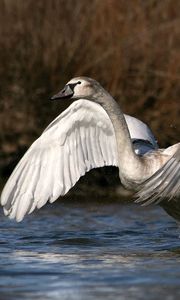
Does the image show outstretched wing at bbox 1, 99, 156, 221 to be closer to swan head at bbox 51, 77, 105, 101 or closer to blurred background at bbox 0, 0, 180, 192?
swan head at bbox 51, 77, 105, 101

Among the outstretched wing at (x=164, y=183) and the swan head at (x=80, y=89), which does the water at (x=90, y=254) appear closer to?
the outstretched wing at (x=164, y=183)

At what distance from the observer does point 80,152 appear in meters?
9.67

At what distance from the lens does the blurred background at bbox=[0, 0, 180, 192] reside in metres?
12.9

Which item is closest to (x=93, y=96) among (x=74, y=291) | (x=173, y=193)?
(x=173, y=193)

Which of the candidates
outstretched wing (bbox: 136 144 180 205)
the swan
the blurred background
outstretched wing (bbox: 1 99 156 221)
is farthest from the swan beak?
the blurred background

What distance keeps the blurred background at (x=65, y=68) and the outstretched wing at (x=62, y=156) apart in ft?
9.91

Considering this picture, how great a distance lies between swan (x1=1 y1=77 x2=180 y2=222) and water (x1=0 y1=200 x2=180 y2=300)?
1.44ft

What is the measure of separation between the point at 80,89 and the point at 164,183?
0.99 m

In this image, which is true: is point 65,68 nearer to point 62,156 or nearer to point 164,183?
point 62,156

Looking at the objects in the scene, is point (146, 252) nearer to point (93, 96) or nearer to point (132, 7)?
point (93, 96)

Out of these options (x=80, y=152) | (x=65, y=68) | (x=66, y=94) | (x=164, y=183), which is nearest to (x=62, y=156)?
(x=80, y=152)

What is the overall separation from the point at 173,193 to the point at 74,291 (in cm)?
174

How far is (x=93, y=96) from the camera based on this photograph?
861cm

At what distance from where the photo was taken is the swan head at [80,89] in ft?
28.0
